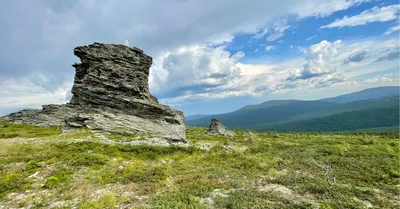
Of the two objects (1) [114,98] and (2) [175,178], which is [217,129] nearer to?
(1) [114,98]

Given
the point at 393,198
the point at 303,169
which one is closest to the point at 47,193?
the point at 303,169

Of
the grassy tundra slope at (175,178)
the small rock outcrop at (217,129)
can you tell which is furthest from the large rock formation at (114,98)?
the small rock outcrop at (217,129)

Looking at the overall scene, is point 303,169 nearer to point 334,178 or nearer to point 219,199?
point 334,178

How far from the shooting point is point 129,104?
43625 millimetres

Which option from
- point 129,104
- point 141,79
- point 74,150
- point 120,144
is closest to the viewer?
point 74,150

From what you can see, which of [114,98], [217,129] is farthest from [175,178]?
[217,129]

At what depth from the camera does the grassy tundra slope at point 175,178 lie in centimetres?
1570

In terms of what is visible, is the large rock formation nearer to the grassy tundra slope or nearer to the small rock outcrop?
the grassy tundra slope

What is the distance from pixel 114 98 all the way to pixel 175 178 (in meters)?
28.2

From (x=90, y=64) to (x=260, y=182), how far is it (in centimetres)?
4169

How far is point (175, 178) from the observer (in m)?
20.9

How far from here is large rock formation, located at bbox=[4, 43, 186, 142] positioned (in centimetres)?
4106

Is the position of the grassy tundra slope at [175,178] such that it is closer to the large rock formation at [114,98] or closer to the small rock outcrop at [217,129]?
the large rock formation at [114,98]

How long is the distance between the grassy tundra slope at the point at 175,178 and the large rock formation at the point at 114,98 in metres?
9.86
